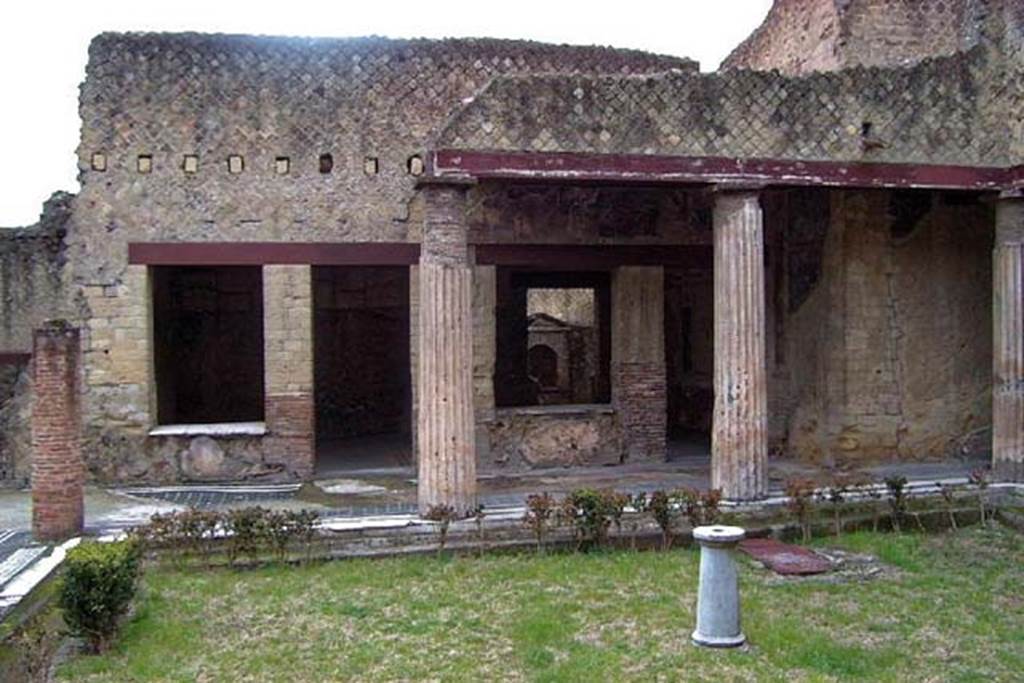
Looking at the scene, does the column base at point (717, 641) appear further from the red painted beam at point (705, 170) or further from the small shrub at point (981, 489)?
the small shrub at point (981, 489)

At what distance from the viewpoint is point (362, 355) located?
59.4 ft

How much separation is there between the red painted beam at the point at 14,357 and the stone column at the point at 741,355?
28.2 ft

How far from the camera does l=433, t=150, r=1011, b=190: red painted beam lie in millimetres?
9977

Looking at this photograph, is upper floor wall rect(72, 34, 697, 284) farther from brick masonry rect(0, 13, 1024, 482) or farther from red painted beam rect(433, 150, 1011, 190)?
red painted beam rect(433, 150, 1011, 190)

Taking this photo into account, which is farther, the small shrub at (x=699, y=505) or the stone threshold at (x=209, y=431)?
the stone threshold at (x=209, y=431)

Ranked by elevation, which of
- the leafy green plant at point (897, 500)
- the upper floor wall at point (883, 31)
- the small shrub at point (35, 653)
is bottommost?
the small shrub at point (35, 653)

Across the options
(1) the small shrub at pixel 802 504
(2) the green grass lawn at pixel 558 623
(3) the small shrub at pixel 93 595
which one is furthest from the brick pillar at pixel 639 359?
(3) the small shrub at pixel 93 595

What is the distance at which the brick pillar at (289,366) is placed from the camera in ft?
43.8

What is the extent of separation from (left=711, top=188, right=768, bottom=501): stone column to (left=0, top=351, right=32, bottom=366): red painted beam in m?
8.60

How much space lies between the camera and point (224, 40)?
13.1 m

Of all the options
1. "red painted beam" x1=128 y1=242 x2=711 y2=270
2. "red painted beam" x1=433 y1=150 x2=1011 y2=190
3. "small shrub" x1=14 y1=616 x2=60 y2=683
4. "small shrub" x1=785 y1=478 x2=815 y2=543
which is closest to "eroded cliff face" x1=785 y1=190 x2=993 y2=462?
"red painted beam" x1=433 y1=150 x2=1011 y2=190

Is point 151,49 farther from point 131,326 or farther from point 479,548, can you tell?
point 479,548

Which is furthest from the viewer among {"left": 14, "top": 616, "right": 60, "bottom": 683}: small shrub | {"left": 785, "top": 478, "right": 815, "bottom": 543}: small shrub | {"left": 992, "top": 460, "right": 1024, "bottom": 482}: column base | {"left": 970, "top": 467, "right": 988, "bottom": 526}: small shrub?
{"left": 992, "top": 460, "right": 1024, "bottom": 482}: column base

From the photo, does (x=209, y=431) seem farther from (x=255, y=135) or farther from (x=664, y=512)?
(x=664, y=512)
